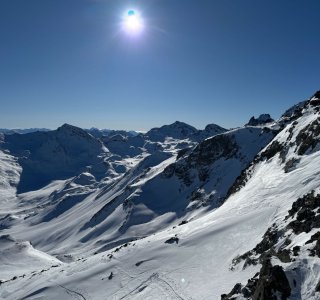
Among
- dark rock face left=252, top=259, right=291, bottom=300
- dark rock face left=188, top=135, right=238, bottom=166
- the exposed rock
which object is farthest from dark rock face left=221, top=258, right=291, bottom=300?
dark rock face left=188, top=135, right=238, bottom=166

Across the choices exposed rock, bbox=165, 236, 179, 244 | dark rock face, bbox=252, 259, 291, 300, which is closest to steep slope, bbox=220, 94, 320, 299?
dark rock face, bbox=252, 259, 291, 300

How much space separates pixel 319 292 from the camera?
2070 cm

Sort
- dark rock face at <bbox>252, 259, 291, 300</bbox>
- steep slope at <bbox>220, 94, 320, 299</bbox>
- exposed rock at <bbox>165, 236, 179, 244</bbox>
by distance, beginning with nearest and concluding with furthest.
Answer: dark rock face at <bbox>252, 259, 291, 300</bbox>
steep slope at <bbox>220, 94, 320, 299</bbox>
exposed rock at <bbox>165, 236, 179, 244</bbox>

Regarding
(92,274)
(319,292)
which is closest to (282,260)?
(319,292)

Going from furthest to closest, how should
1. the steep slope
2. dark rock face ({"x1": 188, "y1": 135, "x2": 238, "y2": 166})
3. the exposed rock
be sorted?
dark rock face ({"x1": 188, "y1": 135, "x2": 238, "y2": 166})
the exposed rock
the steep slope

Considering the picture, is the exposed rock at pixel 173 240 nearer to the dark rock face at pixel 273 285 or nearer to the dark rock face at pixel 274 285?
the dark rock face at pixel 273 285

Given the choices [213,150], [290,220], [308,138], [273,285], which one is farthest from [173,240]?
[213,150]

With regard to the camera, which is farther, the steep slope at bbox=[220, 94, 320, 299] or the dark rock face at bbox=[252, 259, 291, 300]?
the steep slope at bbox=[220, 94, 320, 299]

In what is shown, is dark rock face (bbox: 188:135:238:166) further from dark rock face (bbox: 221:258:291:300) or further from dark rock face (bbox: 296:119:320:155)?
dark rock face (bbox: 221:258:291:300)

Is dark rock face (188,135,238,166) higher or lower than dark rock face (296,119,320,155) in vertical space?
higher

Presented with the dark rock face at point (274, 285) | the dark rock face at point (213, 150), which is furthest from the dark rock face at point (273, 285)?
the dark rock face at point (213, 150)

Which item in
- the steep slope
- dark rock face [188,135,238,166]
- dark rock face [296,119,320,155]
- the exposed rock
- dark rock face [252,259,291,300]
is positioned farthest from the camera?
dark rock face [188,135,238,166]

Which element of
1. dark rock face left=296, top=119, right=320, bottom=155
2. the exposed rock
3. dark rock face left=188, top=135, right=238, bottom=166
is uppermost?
dark rock face left=188, top=135, right=238, bottom=166

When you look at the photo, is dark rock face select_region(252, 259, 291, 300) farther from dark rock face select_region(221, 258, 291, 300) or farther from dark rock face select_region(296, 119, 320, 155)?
dark rock face select_region(296, 119, 320, 155)
